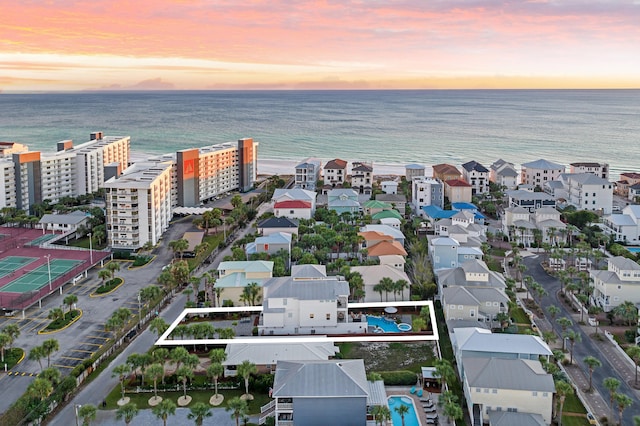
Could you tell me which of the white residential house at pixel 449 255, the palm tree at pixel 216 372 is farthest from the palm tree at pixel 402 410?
the white residential house at pixel 449 255

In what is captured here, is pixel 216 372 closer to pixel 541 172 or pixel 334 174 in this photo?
pixel 334 174

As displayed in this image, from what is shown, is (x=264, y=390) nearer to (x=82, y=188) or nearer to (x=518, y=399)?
(x=518, y=399)

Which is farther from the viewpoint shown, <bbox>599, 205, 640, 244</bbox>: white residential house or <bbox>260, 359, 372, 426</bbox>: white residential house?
<bbox>599, 205, 640, 244</bbox>: white residential house

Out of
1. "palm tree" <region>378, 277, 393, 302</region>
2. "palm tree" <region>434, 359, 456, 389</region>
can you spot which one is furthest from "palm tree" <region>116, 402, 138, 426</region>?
"palm tree" <region>378, 277, 393, 302</region>

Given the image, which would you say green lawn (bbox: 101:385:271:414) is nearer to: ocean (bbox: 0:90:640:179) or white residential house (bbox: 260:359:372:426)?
white residential house (bbox: 260:359:372:426)

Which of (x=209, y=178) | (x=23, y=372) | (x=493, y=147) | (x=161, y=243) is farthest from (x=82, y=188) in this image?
(x=493, y=147)

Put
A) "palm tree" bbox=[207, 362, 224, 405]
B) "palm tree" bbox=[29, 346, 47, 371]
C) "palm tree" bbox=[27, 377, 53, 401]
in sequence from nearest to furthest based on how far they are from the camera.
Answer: "palm tree" bbox=[27, 377, 53, 401] → "palm tree" bbox=[207, 362, 224, 405] → "palm tree" bbox=[29, 346, 47, 371]

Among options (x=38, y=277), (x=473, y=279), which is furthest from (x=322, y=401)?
(x=38, y=277)
